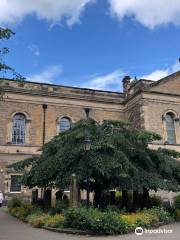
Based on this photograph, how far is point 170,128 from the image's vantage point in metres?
31.4

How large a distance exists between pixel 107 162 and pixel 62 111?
1660 centimetres

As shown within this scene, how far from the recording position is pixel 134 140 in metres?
18.2

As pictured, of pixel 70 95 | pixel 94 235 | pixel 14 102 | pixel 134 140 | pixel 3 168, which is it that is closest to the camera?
pixel 94 235

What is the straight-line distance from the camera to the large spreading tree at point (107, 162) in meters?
16.0

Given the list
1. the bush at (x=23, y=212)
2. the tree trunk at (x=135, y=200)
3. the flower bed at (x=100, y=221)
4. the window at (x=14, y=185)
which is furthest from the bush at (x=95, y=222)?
the window at (x=14, y=185)

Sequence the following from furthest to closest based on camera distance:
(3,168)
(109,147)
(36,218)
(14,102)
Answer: (14,102) → (3,168) → (109,147) → (36,218)

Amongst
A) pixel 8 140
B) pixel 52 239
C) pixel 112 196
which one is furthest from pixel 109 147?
pixel 8 140

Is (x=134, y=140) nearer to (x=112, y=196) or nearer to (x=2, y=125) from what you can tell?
(x=112, y=196)

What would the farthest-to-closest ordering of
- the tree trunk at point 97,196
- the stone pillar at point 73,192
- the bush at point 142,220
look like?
1. the tree trunk at point 97,196
2. the stone pillar at point 73,192
3. the bush at point 142,220

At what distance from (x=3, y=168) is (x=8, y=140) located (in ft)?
8.92

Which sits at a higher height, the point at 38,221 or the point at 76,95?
the point at 76,95

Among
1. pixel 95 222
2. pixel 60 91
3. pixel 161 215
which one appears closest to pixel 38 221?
pixel 95 222

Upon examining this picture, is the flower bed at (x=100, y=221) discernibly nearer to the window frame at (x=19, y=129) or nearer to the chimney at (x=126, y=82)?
the window frame at (x=19, y=129)

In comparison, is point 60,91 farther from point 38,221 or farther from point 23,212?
point 38,221
